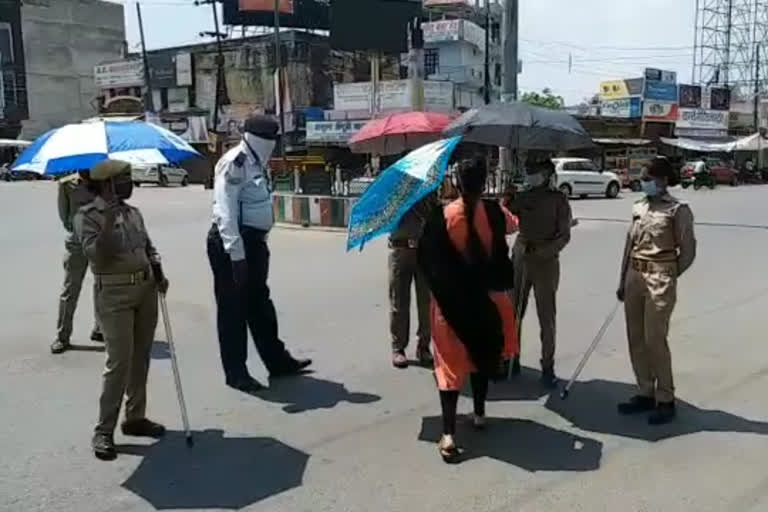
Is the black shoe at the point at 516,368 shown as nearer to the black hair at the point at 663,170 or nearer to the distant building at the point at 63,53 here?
the black hair at the point at 663,170

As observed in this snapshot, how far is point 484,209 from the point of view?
14.2 ft

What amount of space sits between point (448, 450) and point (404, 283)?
209cm

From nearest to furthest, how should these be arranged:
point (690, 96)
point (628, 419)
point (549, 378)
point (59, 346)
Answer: point (628, 419) < point (549, 378) < point (59, 346) < point (690, 96)

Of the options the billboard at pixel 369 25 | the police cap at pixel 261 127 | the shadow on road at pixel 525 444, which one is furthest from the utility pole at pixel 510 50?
the billboard at pixel 369 25

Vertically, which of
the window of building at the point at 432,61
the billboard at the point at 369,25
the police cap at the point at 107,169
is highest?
the billboard at the point at 369,25

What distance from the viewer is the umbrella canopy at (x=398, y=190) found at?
448cm

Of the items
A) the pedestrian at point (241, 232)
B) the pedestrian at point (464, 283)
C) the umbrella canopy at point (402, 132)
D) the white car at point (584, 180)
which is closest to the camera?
the pedestrian at point (464, 283)

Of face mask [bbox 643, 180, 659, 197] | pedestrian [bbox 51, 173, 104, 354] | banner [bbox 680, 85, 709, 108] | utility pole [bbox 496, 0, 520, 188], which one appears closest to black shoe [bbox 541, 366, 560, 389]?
face mask [bbox 643, 180, 659, 197]

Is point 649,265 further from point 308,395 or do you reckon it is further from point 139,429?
point 139,429

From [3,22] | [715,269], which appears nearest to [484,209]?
[715,269]

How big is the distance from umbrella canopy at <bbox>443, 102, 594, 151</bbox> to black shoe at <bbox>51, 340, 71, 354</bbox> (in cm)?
371

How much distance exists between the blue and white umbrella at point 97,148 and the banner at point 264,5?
4040 cm

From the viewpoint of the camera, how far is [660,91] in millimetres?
41438

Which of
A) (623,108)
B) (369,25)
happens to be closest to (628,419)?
(369,25)
